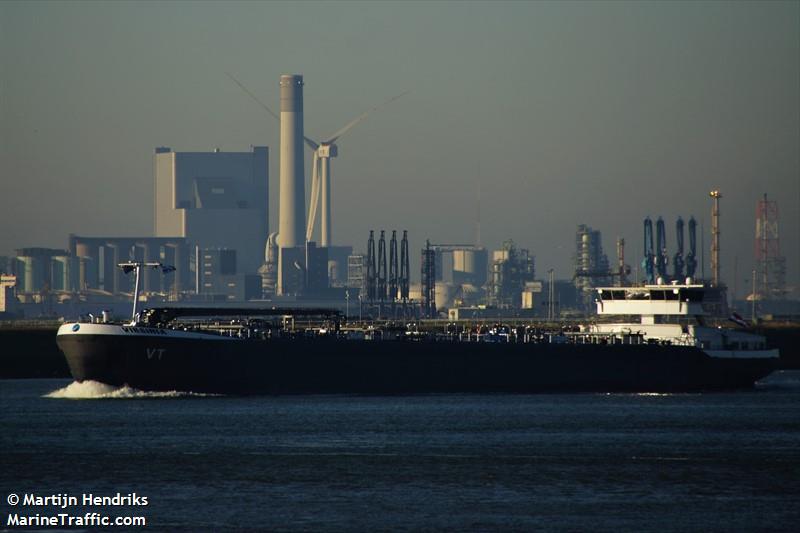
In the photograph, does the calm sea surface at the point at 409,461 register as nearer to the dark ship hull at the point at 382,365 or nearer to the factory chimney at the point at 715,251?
the dark ship hull at the point at 382,365

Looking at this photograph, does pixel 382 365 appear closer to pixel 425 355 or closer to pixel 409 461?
pixel 425 355

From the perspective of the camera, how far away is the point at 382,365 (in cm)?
9350

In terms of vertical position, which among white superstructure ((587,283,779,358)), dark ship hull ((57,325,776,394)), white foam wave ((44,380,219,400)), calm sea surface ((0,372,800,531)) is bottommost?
calm sea surface ((0,372,800,531))

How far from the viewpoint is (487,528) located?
44.5m

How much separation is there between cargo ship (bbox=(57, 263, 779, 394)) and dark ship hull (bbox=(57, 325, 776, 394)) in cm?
6

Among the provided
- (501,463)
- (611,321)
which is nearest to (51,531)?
(501,463)

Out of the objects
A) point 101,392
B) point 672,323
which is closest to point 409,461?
point 101,392

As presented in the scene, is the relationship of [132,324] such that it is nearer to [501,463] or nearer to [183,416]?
[183,416]

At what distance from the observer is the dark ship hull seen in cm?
8638

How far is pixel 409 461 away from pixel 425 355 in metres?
35.3

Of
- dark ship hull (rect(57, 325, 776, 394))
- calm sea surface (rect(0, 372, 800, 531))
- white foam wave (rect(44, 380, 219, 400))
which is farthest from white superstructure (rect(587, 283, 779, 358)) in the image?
white foam wave (rect(44, 380, 219, 400))

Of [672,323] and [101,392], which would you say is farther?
[672,323]

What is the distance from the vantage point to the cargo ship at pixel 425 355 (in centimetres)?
8669

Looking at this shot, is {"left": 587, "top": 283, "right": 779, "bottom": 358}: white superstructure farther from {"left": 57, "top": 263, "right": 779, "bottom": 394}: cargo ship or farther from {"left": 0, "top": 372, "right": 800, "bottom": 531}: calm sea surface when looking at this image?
{"left": 0, "top": 372, "right": 800, "bottom": 531}: calm sea surface
